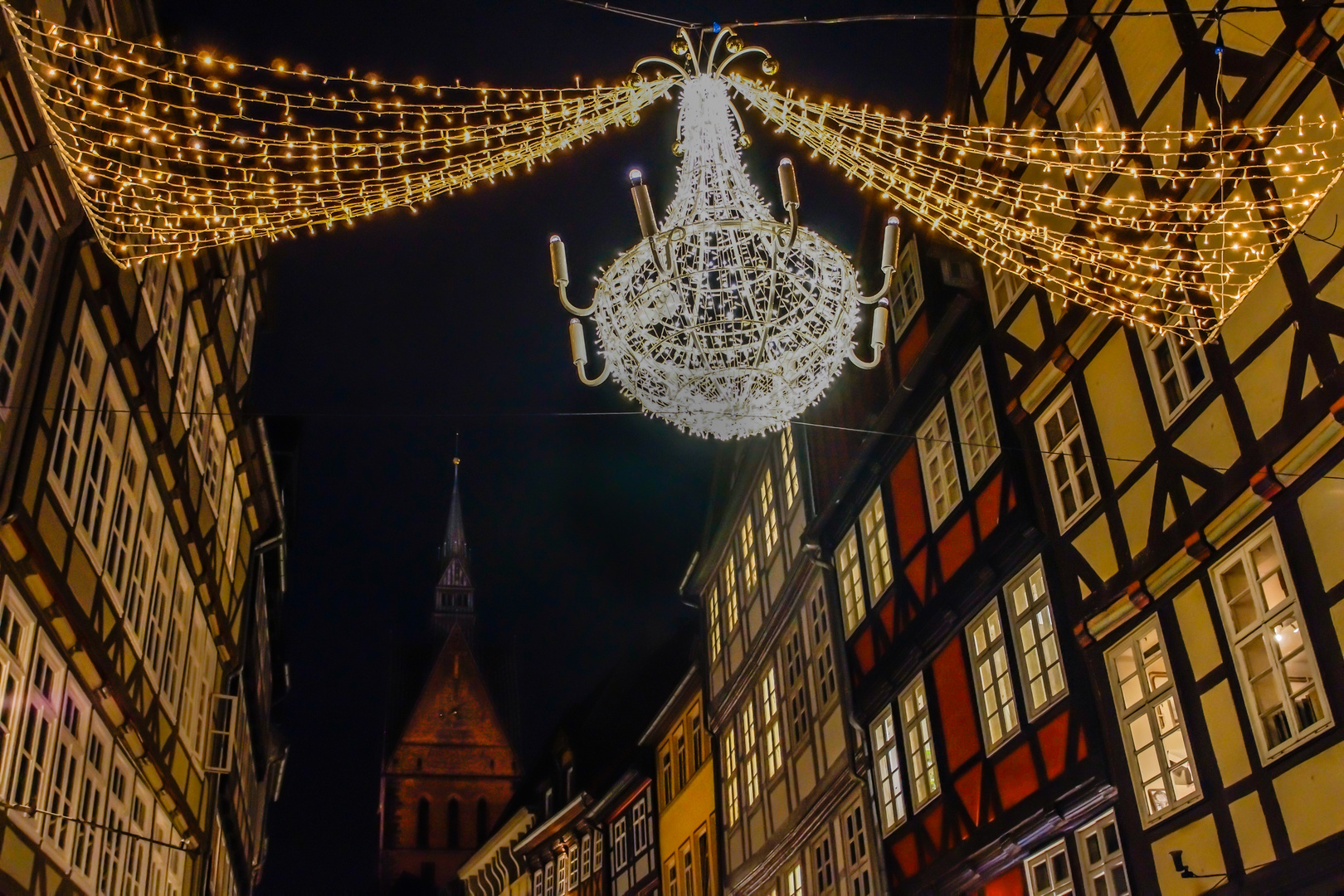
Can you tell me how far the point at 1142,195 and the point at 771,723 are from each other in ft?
40.2

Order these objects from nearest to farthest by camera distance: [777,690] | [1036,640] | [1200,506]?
[1200,506], [1036,640], [777,690]

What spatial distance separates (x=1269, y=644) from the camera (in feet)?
35.0

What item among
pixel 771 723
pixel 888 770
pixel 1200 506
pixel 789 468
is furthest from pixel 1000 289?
pixel 771 723

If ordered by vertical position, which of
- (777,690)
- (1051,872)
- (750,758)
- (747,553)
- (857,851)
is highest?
(747,553)

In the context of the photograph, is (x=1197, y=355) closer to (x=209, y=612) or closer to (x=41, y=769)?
(x=41, y=769)

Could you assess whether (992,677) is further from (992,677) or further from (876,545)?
(876,545)

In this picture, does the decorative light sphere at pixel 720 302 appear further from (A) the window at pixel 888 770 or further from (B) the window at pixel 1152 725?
(A) the window at pixel 888 770

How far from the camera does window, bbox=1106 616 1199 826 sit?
463 inches

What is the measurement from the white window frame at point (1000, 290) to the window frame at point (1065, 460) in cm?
151

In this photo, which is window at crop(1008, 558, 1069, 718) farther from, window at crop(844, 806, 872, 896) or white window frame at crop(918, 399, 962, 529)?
window at crop(844, 806, 872, 896)

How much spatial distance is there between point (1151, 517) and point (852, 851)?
7.90 meters

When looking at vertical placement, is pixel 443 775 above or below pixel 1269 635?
above

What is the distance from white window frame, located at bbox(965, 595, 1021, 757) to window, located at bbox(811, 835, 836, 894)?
489 centimetres

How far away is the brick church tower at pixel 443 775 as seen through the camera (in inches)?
2945
